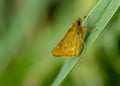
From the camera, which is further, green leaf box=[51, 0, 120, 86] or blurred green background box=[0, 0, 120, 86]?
blurred green background box=[0, 0, 120, 86]

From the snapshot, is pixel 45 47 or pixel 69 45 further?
pixel 45 47

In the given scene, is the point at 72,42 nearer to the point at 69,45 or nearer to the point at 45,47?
the point at 69,45

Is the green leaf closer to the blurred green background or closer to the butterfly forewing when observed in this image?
the butterfly forewing

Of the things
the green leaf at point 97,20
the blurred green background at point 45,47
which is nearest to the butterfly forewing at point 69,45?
the green leaf at point 97,20

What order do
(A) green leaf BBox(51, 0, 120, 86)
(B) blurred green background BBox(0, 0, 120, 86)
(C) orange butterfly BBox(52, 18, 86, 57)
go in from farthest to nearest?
(B) blurred green background BBox(0, 0, 120, 86)
(C) orange butterfly BBox(52, 18, 86, 57)
(A) green leaf BBox(51, 0, 120, 86)

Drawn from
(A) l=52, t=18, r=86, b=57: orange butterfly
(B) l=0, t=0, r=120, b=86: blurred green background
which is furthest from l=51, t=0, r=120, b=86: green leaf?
(B) l=0, t=0, r=120, b=86: blurred green background

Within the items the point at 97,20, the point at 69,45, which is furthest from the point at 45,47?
the point at 97,20

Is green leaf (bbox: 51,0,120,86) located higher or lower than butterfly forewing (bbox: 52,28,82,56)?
higher
